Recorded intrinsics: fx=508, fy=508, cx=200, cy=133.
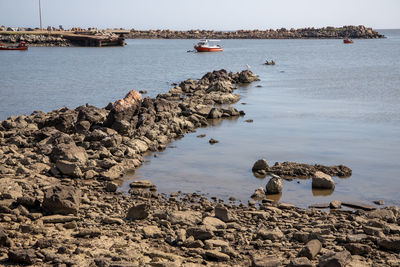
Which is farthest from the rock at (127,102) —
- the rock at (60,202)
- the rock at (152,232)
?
the rock at (152,232)

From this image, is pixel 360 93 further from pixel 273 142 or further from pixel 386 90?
pixel 273 142

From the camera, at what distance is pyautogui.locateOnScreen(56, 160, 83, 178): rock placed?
14.0 metres

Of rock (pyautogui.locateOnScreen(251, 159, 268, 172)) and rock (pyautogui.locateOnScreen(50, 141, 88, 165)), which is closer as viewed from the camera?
rock (pyautogui.locateOnScreen(50, 141, 88, 165))

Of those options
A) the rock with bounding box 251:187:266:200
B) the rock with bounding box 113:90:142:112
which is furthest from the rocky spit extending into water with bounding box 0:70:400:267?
the rock with bounding box 113:90:142:112

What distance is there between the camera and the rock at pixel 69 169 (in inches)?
553

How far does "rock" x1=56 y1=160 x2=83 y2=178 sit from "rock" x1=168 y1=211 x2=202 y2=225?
4325 mm

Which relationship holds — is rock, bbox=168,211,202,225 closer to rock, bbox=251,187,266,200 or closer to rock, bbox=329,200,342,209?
rock, bbox=251,187,266,200

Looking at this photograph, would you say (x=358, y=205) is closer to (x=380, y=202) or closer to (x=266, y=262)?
(x=380, y=202)

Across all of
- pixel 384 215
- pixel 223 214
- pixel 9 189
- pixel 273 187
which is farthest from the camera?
pixel 273 187

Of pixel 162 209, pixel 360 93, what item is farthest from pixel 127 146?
pixel 360 93

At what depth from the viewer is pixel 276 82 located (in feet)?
141

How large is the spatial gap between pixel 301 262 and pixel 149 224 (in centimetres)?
342

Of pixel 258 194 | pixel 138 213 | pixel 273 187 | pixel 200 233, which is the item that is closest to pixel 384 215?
pixel 273 187

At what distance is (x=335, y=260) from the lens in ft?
27.0
